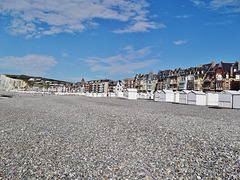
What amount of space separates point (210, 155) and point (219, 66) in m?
62.1

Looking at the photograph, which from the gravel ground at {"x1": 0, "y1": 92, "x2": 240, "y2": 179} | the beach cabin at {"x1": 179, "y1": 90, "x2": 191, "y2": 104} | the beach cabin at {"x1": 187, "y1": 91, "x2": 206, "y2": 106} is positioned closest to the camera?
the gravel ground at {"x1": 0, "y1": 92, "x2": 240, "y2": 179}

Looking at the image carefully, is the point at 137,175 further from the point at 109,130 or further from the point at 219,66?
the point at 219,66

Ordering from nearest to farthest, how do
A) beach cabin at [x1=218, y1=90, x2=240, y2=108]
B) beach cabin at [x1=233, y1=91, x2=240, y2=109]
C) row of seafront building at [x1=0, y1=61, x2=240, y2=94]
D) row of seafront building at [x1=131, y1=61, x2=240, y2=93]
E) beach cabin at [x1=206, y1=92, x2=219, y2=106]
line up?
beach cabin at [x1=233, y1=91, x2=240, y2=109]
beach cabin at [x1=218, y1=90, x2=240, y2=108]
beach cabin at [x1=206, y1=92, x2=219, y2=106]
row of seafront building at [x1=131, y1=61, x2=240, y2=93]
row of seafront building at [x1=0, y1=61, x2=240, y2=94]

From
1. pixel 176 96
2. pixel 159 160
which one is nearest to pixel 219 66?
pixel 176 96

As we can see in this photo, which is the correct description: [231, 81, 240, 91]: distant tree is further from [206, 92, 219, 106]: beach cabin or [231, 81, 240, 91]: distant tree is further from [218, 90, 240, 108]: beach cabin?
[218, 90, 240, 108]: beach cabin

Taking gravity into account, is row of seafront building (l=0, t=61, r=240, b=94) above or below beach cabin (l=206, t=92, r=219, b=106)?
above

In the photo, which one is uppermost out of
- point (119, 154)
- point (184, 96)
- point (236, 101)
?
point (184, 96)

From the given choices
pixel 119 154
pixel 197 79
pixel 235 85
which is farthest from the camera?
pixel 197 79

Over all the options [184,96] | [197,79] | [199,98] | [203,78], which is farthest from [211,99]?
[197,79]

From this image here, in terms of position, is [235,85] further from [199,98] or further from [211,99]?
[199,98]

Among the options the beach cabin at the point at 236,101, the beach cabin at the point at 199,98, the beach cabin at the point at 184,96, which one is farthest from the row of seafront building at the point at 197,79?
the beach cabin at the point at 236,101

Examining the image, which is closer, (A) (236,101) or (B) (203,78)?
(A) (236,101)

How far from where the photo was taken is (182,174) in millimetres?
5309

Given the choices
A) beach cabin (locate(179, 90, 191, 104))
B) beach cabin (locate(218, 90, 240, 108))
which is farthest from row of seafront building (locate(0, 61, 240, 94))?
beach cabin (locate(218, 90, 240, 108))
